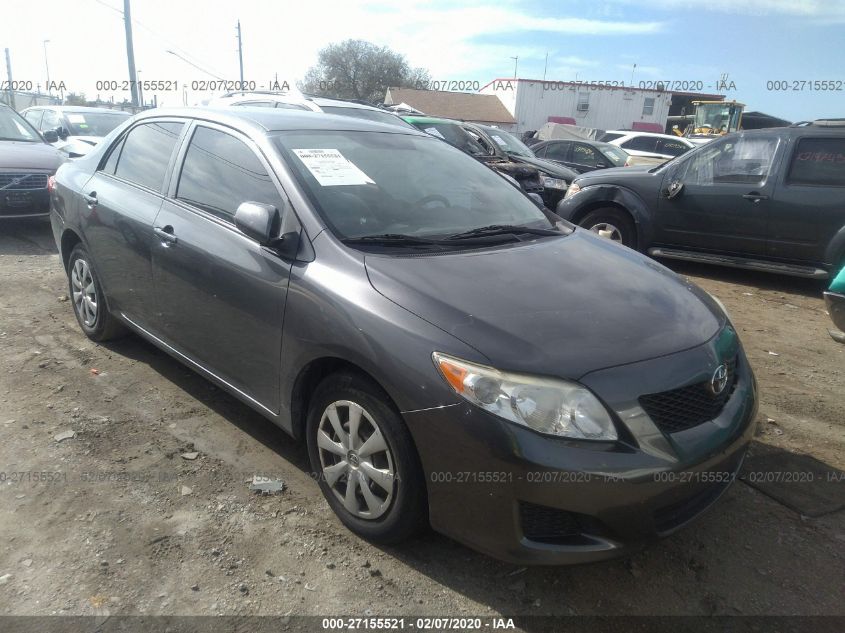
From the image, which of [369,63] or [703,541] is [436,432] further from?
[369,63]

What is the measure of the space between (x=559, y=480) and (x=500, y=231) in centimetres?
150

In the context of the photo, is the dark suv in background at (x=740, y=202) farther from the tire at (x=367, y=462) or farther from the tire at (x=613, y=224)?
the tire at (x=367, y=462)

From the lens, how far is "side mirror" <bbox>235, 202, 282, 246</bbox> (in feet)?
9.07

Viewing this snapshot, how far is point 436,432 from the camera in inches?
86.4

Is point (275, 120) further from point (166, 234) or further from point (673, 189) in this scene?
point (673, 189)

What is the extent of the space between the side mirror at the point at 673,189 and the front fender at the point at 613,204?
246mm

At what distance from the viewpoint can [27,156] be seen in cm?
802

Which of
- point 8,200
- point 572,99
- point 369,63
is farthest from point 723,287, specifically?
point 369,63

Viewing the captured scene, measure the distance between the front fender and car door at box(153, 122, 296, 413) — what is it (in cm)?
474

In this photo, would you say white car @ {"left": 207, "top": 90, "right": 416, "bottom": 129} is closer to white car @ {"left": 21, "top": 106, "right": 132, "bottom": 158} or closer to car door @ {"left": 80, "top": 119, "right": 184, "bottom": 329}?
white car @ {"left": 21, "top": 106, "right": 132, "bottom": 158}

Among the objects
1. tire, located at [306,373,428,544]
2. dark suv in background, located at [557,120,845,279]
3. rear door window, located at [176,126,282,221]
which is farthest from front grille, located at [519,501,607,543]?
dark suv in background, located at [557,120,845,279]

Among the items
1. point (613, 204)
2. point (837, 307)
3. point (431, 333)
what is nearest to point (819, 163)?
point (613, 204)

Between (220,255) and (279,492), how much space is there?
1.16 m

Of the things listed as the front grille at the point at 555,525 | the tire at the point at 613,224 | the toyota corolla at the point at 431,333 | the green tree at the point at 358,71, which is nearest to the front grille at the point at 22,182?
the toyota corolla at the point at 431,333
